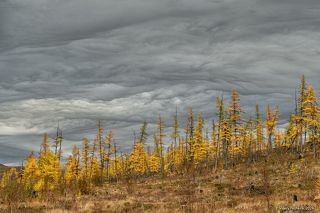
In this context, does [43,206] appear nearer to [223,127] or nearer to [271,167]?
[271,167]

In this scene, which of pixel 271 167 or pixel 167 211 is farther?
pixel 271 167

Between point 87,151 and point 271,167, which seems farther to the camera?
point 87,151

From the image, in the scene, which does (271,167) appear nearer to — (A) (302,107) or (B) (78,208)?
(A) (302,107)

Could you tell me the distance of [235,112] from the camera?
5791cm

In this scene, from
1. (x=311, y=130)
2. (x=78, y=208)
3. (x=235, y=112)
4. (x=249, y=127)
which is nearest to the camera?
(x=78, y=208)

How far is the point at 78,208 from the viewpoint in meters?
16.2

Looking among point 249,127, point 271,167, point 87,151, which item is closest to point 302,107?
point 271,167

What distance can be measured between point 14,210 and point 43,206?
490 centimetres

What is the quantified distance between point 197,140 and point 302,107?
19315 mm

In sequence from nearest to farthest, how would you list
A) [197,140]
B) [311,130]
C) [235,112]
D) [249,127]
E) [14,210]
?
[14,210], [311,130], [235,112], [197,140], [249,127]

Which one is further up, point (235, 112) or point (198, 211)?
point (235, 112)

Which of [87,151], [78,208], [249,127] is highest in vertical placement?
[249,127]

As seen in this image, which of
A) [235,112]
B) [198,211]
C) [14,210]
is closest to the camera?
[198,211]

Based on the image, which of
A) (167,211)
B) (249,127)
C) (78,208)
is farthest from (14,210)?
(249,127)
